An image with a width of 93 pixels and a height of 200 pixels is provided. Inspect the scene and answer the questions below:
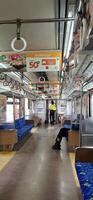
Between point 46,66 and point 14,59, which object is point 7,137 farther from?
point 46,66

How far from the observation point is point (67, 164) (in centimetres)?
664

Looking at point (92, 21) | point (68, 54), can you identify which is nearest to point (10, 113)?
point (68, 54)

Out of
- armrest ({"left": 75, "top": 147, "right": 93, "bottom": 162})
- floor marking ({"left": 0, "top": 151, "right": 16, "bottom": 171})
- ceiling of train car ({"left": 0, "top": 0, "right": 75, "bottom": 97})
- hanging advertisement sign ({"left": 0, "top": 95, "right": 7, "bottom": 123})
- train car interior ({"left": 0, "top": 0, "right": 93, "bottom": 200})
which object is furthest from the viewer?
hanging advertisement sign ({"left": 0, "top": 95, "right": 7, "bottom": 123})

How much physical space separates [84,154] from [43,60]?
2134mm

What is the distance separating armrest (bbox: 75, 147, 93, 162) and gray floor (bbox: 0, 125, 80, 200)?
0.57 m

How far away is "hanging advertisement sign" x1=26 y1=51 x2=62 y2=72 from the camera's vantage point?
516 cm

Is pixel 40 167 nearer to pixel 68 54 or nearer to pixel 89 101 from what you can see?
pixel 68 54

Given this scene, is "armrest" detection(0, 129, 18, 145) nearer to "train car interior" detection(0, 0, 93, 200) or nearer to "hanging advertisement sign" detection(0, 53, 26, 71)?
"train car interior" detection(0, 0, 93, 200)

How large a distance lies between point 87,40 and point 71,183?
10.9ft

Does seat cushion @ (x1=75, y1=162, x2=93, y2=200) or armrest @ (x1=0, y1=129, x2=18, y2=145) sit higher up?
armrest @ (x1=0, y1=129, x2=18, y2=145)

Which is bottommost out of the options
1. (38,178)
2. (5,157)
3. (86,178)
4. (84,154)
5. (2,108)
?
(38,178)

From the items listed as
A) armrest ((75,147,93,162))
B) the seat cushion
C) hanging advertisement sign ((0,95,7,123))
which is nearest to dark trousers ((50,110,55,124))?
hanging advertisement sign ((0,95,7,123))

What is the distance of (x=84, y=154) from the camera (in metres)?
4.75

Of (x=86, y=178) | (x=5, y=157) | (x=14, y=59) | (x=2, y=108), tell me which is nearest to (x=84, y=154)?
(x=86, y=178)
